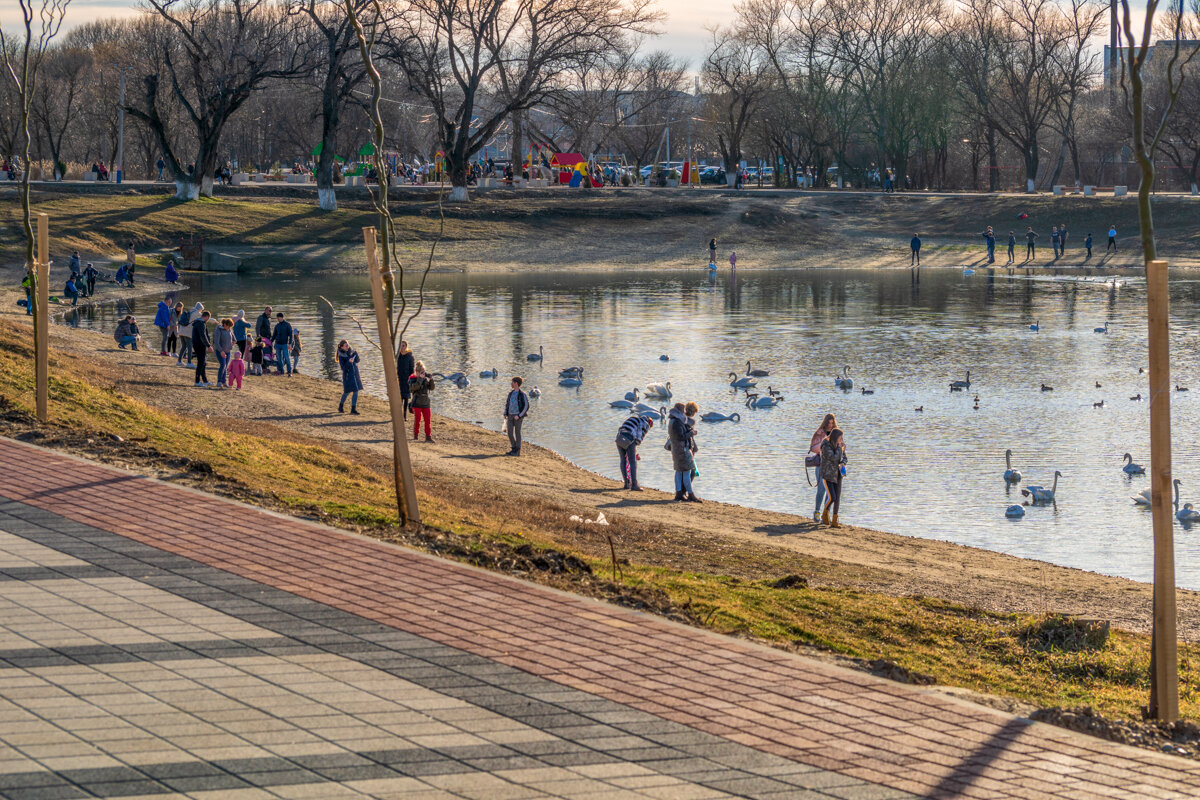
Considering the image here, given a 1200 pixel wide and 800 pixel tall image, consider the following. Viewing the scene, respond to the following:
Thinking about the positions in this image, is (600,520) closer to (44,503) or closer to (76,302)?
(44,503)

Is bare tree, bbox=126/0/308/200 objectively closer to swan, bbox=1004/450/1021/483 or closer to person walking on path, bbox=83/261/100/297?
person walking on path, bbox=83/261/100/297

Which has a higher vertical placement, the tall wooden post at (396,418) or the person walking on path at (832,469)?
the tall wooden post at (396,418)

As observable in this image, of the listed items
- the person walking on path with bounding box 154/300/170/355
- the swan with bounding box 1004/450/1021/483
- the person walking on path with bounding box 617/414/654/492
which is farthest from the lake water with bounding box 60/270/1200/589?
the person walking on path with bounding box 154/300/170/355

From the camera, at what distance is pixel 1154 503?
7949mm

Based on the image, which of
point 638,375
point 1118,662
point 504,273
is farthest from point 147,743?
point 504,273

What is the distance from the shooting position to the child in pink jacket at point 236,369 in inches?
1008

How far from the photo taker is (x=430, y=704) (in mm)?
6812

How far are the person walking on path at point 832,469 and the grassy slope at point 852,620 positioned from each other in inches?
189

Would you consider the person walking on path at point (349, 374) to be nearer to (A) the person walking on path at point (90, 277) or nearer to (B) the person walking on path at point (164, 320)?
(B) the person walking on path at point (164, 320)

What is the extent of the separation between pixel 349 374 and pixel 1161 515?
18.0m

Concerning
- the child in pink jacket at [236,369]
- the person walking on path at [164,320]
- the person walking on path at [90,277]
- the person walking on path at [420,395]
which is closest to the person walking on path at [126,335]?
the person walking on path at [164,320]

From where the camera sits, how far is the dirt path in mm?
12836

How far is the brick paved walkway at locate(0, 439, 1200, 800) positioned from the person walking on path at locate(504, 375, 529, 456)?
1177 cm

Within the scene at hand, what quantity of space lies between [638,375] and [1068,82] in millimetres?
66120
